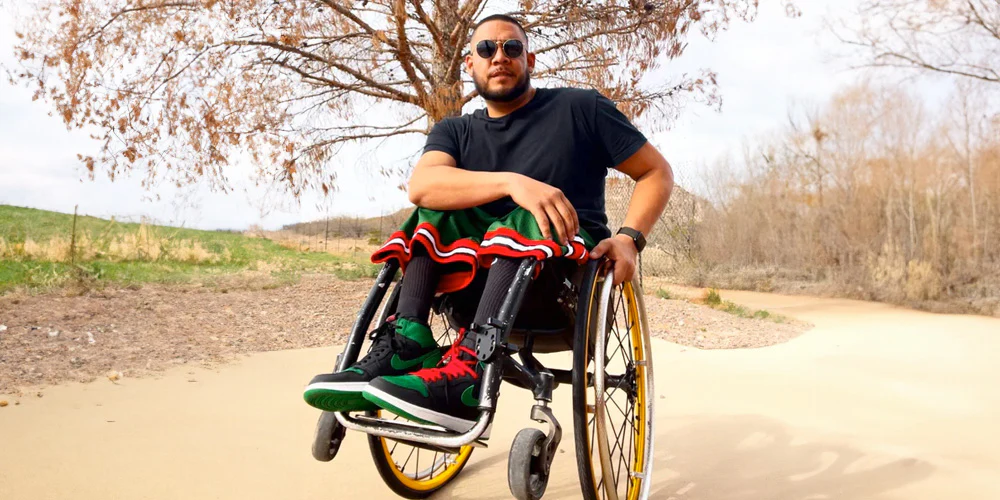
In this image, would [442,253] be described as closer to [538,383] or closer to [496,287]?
[496,287]

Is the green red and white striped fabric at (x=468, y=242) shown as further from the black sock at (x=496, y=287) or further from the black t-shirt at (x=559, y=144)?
the black t-shirt at (x=559, y=144)

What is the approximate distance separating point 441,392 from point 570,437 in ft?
5.18

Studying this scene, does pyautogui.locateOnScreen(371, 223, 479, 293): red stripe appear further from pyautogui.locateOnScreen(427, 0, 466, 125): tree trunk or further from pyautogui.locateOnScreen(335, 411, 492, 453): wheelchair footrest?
pyautogui.locateOnScreen(427, 0, 466, 125): tree trunk

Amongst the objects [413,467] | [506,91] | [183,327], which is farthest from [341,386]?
[183,327]

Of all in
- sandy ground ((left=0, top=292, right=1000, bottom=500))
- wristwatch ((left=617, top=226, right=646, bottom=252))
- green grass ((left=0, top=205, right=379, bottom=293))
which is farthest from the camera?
green grass ((left=0, top=205, right=379, bottom=293))

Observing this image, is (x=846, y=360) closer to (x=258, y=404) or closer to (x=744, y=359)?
(x=744, y=359)

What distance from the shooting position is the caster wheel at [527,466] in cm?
182

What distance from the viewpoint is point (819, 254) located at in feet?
36.0

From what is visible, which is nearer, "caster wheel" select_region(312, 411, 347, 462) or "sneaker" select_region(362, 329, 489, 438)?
"sneaker" select_region(362, 329, 489, 438)

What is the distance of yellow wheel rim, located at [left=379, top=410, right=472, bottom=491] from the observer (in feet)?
7.84

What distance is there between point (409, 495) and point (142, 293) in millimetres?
5393

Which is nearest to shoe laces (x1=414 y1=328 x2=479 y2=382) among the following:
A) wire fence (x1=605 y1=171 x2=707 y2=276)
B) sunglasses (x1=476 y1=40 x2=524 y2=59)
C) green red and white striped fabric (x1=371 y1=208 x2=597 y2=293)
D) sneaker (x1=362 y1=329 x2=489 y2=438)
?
sneaker (x1=362 y1=329 x2=489 y2=438)

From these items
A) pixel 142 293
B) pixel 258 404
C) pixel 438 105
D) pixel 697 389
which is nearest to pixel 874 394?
pixel 697 389

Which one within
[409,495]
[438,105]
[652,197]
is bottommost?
[409,495]
